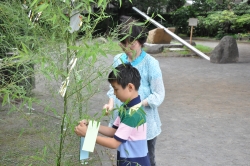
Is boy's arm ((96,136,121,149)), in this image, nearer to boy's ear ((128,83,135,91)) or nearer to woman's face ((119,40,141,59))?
boy's ear ((128,83,135,91))

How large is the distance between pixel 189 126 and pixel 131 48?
9.36 ft

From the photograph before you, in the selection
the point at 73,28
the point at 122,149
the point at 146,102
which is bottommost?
the point at 122,149

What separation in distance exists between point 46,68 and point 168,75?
757 centimetres

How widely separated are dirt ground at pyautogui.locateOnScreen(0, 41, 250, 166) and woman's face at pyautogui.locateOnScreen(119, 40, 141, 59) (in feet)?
1.68

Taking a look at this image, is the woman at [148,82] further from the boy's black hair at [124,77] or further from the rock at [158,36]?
the rock at [158,36]

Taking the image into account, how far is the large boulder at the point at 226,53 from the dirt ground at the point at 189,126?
5.86 ft

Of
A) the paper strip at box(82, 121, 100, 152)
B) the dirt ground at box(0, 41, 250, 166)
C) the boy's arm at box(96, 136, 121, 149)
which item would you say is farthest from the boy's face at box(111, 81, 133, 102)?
the dirt ground at box(0, 41, 250, 166)

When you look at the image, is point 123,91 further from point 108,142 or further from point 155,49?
point 155,49

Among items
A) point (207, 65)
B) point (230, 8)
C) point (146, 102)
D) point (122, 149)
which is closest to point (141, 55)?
point (146, 102)

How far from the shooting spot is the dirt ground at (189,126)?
3.17 meters

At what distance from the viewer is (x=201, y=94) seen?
22.3ft

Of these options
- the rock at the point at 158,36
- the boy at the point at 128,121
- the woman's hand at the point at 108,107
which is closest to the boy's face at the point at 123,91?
the boy at the point at 128,121

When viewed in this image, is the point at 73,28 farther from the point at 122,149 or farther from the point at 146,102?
the point at 146,102

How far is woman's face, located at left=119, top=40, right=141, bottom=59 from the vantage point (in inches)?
78.0
